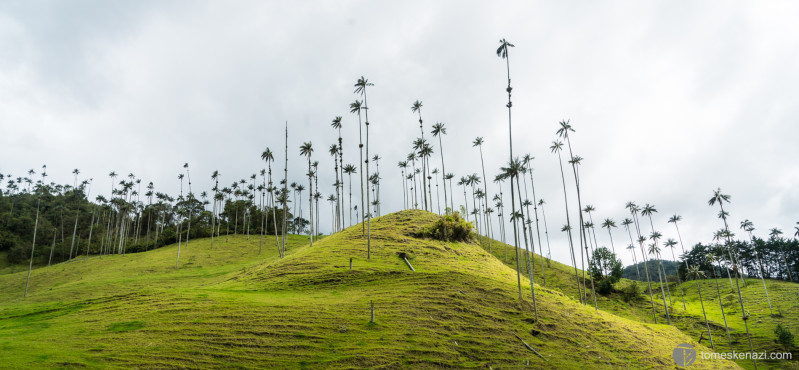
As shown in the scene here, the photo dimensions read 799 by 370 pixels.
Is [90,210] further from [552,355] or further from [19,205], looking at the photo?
[552,355]

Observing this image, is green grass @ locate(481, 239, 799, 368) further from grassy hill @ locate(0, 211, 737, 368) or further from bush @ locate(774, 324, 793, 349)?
grassy hill @ locate(0, 211, 737, 368)

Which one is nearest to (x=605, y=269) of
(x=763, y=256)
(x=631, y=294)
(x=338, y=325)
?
(x=631, y=294)

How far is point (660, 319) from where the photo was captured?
6594 cm

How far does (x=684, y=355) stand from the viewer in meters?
39.5

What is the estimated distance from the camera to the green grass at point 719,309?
185ft

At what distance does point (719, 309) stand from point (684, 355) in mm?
51528

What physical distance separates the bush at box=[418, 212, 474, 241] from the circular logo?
103 ft

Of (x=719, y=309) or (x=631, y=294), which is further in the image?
(x=719, y=309)

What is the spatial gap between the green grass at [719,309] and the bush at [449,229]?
23155 mm

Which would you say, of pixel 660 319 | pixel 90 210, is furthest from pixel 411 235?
pixel 90 210

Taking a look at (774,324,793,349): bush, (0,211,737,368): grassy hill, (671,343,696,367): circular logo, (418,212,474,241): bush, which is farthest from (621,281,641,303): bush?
(418,212,474,241): bush

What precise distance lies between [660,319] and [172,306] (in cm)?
7633

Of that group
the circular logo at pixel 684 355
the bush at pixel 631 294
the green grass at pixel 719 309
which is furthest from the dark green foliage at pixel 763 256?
the circular logo at pixel 684 355

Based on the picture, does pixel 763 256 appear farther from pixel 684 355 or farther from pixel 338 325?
pixel 338 325
